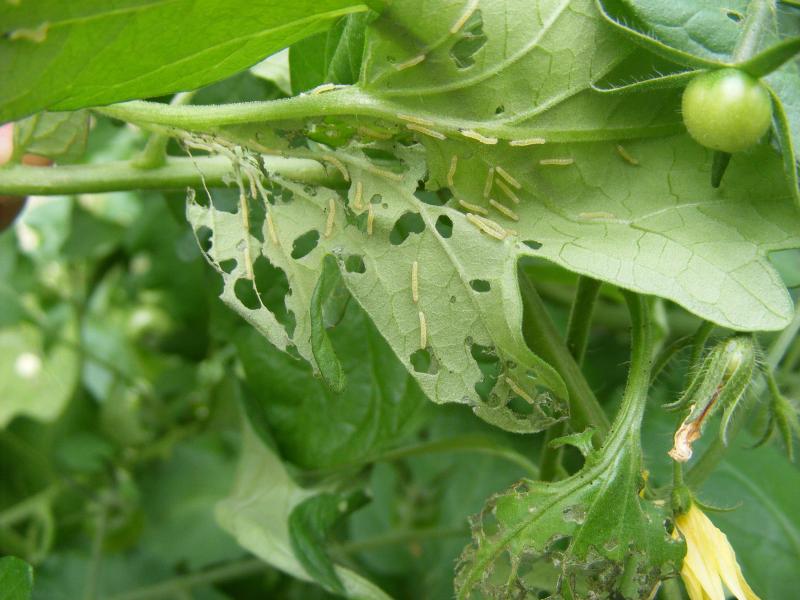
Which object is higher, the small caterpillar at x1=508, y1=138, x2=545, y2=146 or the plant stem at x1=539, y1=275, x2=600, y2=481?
the small caterpillar at x1=508, y1=138, x2=545, y2=146

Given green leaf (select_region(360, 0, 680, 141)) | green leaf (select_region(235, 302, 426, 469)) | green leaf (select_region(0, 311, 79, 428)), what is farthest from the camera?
green leaf (select_region(0, 311, 79, 428))

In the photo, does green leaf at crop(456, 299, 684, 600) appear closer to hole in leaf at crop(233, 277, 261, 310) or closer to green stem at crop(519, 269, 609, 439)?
green stem at crop(519, 269, 609, 439)

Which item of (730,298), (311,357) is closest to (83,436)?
(311,357)

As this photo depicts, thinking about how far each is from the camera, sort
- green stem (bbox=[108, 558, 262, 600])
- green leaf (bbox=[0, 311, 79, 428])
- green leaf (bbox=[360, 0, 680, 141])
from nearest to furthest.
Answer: green leaf (bbox=[360, 0, 680, 141]) < green stem (bbox=[108, 558, 262, 600]) < green leaf (bbox=[0, 311, 79, 428])

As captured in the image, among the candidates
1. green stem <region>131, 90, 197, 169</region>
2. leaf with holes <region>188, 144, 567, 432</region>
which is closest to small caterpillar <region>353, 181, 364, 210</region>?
leaf with holes <region>188, 144, 567, 432</region>

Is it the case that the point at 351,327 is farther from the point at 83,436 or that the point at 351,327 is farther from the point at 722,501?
the point at 83,436

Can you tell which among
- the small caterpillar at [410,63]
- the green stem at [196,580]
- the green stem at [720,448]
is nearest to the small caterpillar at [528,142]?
the small caterpillar at [410,63]

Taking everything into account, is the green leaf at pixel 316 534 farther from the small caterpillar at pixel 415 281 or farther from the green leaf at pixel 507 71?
the green leaf at pixel 507 71

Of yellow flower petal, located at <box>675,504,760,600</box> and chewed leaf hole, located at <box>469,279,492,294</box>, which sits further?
chewed leaf hole, located at <box>469,279,492,294</box>
